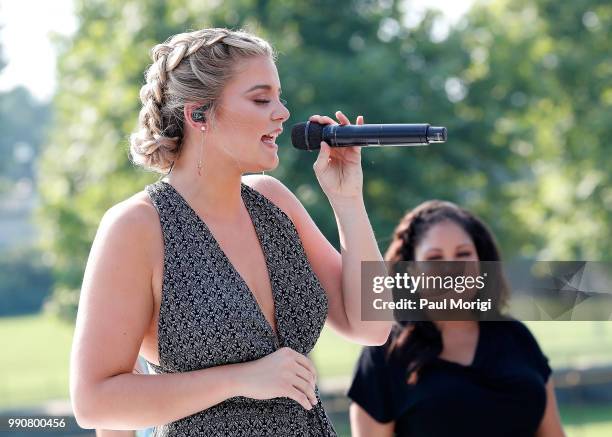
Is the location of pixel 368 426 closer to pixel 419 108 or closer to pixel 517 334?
pixel 517 334

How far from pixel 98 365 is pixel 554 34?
18321 millimetres

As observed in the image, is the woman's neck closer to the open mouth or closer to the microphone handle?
the open mouth

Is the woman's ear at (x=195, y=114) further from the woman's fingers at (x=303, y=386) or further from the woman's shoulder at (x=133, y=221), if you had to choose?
the woman's fingers at (x=303, y=386)

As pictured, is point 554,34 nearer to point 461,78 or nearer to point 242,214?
point 461,78

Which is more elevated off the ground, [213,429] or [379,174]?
[379,174]

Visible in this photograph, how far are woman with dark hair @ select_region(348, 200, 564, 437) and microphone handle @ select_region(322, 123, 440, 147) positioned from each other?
1.24 m

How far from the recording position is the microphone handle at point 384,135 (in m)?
2.48

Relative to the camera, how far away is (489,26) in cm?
1800

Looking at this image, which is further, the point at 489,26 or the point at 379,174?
the point at 489,26

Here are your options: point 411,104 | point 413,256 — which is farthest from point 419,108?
point 413,256

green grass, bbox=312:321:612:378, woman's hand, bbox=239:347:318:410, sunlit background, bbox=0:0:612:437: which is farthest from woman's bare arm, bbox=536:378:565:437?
green grass, bbox=312:321:612:378

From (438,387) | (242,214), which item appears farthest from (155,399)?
(438,387)

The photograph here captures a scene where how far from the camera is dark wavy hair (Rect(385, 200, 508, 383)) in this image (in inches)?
141

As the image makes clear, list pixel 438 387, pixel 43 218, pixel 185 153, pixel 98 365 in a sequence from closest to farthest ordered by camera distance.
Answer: pixel 98 365 → pixel 185 153 → pixel 438 387 → pixel 43 218
